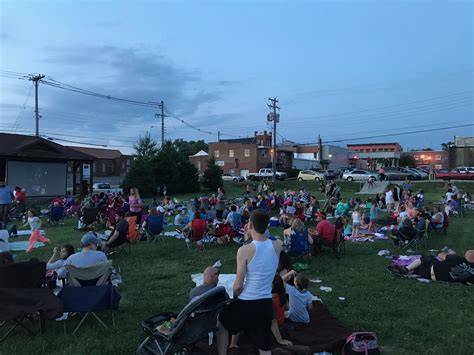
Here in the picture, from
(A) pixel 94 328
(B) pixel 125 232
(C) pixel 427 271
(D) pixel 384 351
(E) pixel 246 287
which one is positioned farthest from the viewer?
(B) pixel 125 232

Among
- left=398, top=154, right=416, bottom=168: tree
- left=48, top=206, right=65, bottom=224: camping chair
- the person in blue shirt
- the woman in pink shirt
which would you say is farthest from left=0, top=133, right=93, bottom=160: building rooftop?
left=398, top=154, right=416, bottom=168: tree

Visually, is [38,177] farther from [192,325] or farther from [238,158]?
[238,158]

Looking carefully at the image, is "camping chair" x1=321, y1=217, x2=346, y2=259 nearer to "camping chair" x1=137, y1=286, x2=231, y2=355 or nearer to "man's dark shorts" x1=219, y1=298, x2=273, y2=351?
"camping chair" x1=137, y1=286, x2=231, y2=355

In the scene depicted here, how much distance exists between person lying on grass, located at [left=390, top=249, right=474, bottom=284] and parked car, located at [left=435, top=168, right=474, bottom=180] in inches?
1510

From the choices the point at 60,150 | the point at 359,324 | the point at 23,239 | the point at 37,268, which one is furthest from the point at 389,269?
the point at 60,150

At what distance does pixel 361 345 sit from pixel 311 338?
2.36ft

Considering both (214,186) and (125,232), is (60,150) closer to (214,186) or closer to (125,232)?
(214,186)

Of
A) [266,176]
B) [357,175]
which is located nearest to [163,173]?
[266,176]

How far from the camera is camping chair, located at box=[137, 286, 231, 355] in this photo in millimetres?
3908

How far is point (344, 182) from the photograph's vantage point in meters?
41.9

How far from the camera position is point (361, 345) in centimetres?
446

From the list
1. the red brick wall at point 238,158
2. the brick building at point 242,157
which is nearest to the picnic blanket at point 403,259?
the brick building at point 242,157

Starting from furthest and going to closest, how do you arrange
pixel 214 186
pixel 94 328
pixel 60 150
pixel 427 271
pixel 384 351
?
pixel 214 186 < pixel 60 150 < pixel 427 271 < pixel 94 328 < pixel 384 351

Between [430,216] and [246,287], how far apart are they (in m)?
11.3
